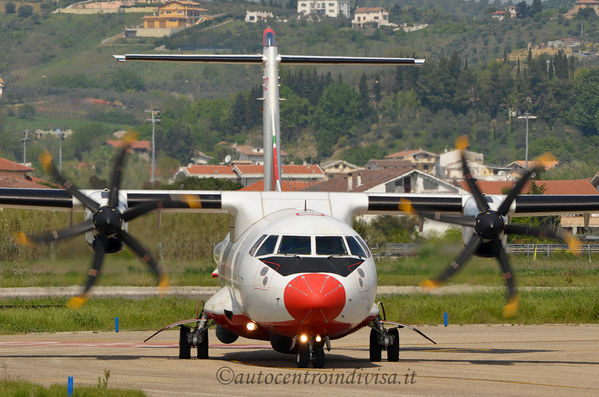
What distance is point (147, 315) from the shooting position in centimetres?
3434

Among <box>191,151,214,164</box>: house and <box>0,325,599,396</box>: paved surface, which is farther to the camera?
<box>191,151,214,164</box>: house

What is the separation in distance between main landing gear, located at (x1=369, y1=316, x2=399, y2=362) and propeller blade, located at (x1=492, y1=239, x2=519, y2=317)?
239cm

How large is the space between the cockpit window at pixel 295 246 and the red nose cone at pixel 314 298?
0.80 meters

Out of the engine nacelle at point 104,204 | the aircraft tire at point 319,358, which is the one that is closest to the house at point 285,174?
the engine nacelle at point 104,204

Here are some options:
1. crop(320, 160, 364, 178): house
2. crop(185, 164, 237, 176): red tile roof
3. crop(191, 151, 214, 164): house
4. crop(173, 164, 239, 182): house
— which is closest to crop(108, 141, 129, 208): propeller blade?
crop(173, 164, 239, 182): house

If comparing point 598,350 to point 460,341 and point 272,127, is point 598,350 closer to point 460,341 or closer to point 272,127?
point 460,341

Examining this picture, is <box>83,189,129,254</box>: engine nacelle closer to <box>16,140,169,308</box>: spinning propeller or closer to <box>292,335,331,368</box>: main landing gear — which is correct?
<box>16,140,169,308</box>: spinning propeller

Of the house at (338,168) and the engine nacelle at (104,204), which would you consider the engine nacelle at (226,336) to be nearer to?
the engine nacelle at (104,204)

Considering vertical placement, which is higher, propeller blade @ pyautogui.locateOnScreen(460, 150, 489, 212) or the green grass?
propeller blade @ pyautogui.locateOnScreen(460, 150, 489, 212)

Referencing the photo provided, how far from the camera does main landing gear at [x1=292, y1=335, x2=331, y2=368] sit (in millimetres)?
19203

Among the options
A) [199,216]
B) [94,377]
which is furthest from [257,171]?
[94,377]

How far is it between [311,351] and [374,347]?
8.48ft

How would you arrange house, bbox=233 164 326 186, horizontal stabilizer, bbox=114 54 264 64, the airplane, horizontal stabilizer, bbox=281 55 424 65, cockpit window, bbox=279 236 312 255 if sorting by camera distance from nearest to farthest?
the airplane → cockpit window, bbox=279 236 312 255 → horizontal stabilizer, bbox=114 54 264 64 → horizontal stabilizer, bbox=281 55 424 65 → house, bbox=233 164 326 186

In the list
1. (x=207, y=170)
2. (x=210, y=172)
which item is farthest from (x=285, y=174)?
(x=207, y=170)
